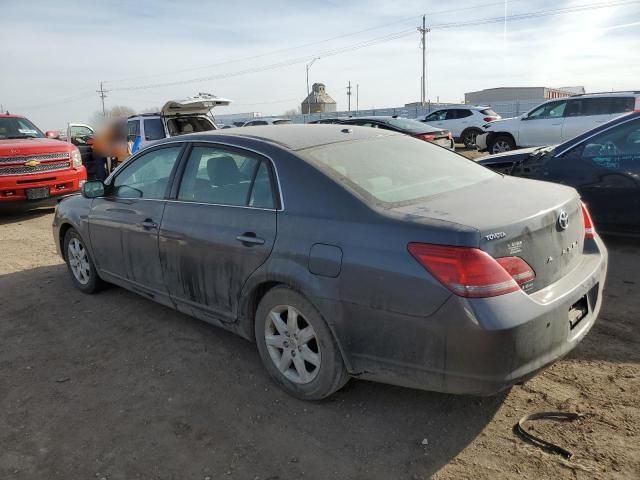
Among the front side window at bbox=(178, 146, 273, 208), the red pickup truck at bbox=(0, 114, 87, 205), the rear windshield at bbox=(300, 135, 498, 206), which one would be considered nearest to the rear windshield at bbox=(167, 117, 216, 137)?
the red pickup truck at bbox=(0, 114, 87, 205)

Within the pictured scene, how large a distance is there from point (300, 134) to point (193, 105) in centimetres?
824

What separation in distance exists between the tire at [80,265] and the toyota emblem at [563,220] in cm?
399

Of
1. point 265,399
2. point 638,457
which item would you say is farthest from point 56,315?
point 638,457

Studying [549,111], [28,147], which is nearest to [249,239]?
[28,147]

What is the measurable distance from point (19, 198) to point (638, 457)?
946cm

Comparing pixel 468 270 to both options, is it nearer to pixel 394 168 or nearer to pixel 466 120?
pixel 394 168

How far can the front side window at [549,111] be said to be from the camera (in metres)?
13.1

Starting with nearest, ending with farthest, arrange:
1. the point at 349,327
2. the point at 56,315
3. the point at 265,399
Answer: the point at 349,327
the point at 265,399
the point at 56,315

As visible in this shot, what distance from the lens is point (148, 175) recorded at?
14.3 feet

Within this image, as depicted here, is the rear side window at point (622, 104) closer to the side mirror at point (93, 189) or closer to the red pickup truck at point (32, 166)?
the red pickup truck at point (32, 166)

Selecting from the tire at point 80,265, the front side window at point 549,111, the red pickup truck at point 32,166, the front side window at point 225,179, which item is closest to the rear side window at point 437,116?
the front side window at point 549,111

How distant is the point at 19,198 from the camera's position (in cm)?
907

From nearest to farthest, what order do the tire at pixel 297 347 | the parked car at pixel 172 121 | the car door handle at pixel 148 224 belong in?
the tire at pixel 297 347 < the car door handle at pixel 148 224 < the parked car at pixel 172 121

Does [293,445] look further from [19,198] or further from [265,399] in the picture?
[19,198]
